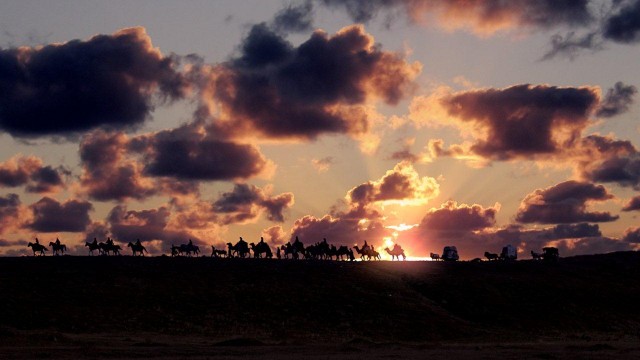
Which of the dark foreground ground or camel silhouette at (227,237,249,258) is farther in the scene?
camel silhouette at (227,237,249,258)

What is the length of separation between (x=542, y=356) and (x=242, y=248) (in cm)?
6024

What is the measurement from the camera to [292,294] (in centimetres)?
7981

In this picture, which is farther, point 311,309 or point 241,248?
point 241,248

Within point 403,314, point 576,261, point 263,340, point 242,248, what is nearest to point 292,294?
point 403,314

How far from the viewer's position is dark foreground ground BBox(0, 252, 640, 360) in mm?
56969

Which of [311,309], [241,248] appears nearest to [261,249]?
[241,248]

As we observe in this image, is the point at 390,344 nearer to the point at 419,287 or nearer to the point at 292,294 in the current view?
the point at 292,294

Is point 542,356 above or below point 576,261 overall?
below

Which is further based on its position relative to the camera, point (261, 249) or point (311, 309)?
point (261, 249)

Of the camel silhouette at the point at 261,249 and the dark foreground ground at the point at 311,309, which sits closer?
the dark foreground ground at the point at 311,309

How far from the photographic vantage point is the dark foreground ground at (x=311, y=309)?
57.0 metres

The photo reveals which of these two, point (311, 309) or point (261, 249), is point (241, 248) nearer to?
point (261, 249)

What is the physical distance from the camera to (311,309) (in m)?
75.6

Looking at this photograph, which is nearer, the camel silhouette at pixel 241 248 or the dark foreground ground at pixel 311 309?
the dark foreground ground at pixel 311 309
